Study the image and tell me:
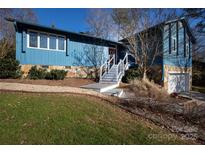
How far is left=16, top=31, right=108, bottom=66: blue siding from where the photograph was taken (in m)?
12.6

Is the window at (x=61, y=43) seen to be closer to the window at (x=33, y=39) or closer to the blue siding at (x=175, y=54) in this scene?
the window at (x=33, y=39)

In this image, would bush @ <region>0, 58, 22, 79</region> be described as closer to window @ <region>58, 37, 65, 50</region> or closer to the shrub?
the shrub

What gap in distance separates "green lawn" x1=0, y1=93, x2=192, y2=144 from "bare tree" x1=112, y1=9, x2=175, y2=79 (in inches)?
382

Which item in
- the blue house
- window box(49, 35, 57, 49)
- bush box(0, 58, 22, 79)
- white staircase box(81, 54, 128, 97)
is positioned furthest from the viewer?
window box(49, 35, 57, 49)

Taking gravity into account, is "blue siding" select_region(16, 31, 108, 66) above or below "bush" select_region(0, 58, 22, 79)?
above

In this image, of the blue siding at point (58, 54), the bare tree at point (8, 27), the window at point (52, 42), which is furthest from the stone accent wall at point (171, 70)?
the bare tree at point (8, 27)

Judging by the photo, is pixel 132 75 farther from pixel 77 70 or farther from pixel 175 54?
pixel 175 54

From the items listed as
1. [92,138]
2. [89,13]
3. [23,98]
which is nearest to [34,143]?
[92,138]

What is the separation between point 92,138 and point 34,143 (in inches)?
53.5

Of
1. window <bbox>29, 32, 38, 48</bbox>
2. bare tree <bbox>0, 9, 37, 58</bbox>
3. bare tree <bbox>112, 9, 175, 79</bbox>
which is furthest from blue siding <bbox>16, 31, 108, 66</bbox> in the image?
bare tree <bbox>0, 9, 37, 58</bbox>

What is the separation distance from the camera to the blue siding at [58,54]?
12.6 meters

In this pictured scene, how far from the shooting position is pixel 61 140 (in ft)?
14.7

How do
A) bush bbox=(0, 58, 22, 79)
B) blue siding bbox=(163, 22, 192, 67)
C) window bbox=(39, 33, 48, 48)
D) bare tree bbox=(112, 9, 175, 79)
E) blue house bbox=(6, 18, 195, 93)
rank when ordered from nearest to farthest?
Answer: bush bbox=(0, 58, 22, 79), blue house bbox=(6, 18, 195, 93), window bbox=(39, 33, 48, 48), bare tree bbox=(112, 9, 175, 79), blue siding bbox=(163, 22, 192, 67)
